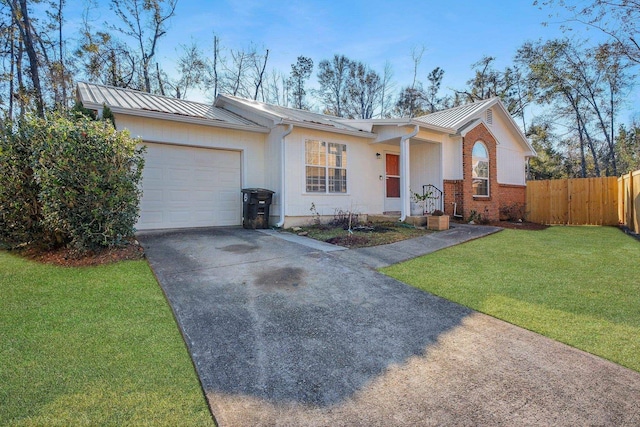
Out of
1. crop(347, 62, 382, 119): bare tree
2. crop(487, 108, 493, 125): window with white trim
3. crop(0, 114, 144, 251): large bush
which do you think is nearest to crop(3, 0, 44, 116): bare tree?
crop(0, 114, 144, 251): large bush

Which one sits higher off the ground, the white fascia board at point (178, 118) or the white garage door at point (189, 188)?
the white fascia board at point (178, 118)

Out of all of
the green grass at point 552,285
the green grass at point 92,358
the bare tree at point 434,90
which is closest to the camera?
the green grass at point 92,358

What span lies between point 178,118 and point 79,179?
3.47 metres

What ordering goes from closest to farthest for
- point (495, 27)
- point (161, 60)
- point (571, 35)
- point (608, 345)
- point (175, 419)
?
point (175, 419), point (608, 345), point (495, 27), point (571, 35), point (161, 60)

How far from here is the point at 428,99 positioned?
2920 centimetres

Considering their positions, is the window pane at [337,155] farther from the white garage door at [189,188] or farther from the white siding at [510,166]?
the white siding at [510,166]

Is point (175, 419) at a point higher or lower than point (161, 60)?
lower

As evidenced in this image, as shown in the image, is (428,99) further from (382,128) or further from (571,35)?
(382,128)

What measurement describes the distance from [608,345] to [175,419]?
375 cm

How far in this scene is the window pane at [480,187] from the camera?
12.6 metres

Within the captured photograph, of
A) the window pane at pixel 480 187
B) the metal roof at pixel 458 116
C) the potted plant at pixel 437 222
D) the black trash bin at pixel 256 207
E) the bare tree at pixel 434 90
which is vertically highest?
the bare tree at pixel 434 90

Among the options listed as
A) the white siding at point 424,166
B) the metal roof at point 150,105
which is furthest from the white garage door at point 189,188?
the white siding at point 424,166

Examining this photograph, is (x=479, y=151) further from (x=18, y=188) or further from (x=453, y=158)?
(x=18, y=188)

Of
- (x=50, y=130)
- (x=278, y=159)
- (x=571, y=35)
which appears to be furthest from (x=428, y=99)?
(x=50, y=130)
